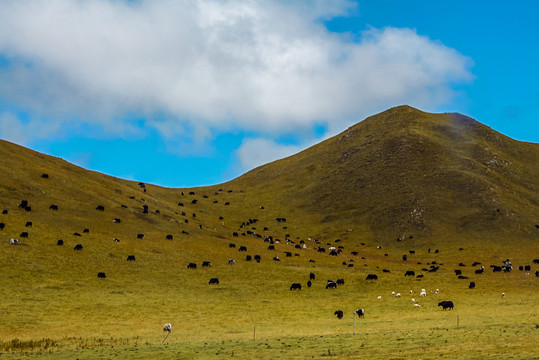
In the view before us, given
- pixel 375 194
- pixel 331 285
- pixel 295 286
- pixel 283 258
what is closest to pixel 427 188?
pixel 375 194

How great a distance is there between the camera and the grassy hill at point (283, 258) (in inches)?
1501

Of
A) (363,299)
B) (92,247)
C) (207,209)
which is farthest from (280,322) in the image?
(207,209)

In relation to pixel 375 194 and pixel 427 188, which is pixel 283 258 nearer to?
pixel 375 194

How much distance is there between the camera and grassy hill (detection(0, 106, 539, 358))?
125 feet

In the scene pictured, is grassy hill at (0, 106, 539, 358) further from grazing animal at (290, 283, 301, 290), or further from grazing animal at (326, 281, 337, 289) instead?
grazing animal at (326, 281, 337, 289)

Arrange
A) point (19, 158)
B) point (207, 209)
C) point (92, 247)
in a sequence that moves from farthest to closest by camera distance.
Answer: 1. point (207, 209)
2. point (19, 158)
3. point (92, 247)

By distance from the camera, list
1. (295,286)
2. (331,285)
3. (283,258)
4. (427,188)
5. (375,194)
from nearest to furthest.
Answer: (295,286) → (331,285) → (283,258) → (427,188) → (375,194)

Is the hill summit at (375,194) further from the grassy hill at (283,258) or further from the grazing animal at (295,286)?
the grazing animal at (295,286)

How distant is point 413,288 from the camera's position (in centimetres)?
6731

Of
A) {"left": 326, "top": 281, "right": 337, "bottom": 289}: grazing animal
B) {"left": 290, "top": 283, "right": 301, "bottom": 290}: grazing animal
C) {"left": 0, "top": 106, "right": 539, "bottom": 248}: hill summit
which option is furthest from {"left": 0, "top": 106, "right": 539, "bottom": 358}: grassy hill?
{"left": 326, "top": 281, "right": 337, "bottom": 289}: grazing animal

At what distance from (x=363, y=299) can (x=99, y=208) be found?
199ft

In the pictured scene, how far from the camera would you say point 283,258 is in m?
92.5

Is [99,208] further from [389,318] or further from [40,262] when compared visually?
[389,318]

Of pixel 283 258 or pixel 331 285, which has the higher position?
pixel 283 258
